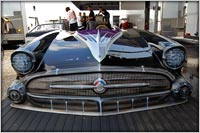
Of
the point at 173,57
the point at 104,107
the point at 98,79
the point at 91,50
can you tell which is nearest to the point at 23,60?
the point at 91,50

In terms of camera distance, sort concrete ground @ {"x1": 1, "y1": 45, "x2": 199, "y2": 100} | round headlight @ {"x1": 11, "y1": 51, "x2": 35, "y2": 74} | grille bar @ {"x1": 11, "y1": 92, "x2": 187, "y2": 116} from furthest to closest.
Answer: concrete ground @ {"x1": 1, "y1": 45, "x2": 199, "y2": 100} → round headlight @ {"x1": 11, "y1": 51, "x2": 35, "y2": 74} → grille bar @ {"x1": 11, "y1": 92, "x2": 187, "y2": 116}

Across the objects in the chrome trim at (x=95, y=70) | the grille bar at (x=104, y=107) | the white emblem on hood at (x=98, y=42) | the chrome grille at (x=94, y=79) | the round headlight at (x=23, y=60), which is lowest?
the grille bar at (x=104, y=107)

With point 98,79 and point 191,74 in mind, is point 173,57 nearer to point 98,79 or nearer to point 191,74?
point 98,79

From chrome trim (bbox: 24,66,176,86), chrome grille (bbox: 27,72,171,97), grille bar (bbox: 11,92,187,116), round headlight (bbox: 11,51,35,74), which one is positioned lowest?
grille bar (bbox: 11,92,187,116)

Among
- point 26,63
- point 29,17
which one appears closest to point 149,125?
point 26,63

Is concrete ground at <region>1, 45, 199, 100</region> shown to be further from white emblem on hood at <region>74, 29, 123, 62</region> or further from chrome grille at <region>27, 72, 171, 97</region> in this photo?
white emblem on hood at <region>74, 29, 123, 62</region>

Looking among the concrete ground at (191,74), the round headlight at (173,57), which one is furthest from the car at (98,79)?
the concrete ground at (191,74)

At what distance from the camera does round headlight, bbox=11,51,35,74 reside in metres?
2.24

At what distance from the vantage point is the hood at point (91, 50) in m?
2.15

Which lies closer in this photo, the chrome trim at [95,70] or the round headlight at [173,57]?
the chrome trim at [95,70]

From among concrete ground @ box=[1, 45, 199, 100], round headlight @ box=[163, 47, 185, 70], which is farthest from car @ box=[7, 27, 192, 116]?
concrete ground @ box=[1, 45, 199, 100]

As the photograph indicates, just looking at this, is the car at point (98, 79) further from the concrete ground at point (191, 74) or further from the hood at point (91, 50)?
the concrete ground at point (191, 74)

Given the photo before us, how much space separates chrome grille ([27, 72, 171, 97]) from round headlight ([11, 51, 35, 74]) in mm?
159

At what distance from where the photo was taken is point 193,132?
1.82 m
